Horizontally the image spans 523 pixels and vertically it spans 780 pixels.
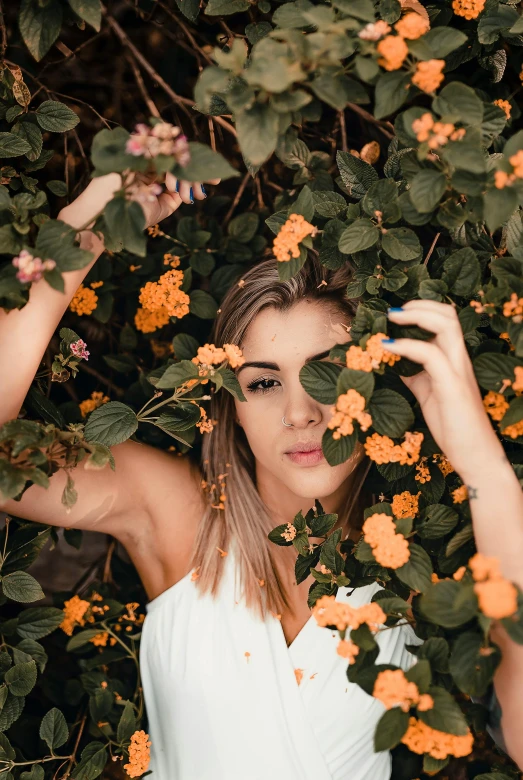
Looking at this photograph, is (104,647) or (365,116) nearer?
(365,116)

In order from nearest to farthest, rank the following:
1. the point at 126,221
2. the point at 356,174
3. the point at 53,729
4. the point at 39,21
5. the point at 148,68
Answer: the point at 126,221, the point at 39,21, the point at 356,174, the point at 53,729, the point at 148,68

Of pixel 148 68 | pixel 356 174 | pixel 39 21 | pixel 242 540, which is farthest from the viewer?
pixel 148 68

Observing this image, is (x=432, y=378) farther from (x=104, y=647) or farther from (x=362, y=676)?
(x=104, y=647)

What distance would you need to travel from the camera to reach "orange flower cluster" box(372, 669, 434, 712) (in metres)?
0.93

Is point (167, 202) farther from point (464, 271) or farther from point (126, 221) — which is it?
point (464, 271)

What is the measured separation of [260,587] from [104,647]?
0.67 metres

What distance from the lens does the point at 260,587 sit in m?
1.59

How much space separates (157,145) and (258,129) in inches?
5.9

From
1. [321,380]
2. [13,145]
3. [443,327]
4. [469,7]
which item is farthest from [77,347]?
[469,7]

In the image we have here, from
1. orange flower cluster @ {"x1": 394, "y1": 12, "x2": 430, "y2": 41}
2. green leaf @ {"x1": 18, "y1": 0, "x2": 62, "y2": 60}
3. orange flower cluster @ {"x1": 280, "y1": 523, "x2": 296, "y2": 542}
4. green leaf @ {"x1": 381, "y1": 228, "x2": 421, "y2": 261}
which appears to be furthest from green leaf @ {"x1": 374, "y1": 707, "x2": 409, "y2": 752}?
green leaf @ {"x1": 18, "y1": 0, "x2": 62, "y2": 60}

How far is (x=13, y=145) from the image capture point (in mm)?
1299

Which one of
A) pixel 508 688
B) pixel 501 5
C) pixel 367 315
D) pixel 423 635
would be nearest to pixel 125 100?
pixel 501 5

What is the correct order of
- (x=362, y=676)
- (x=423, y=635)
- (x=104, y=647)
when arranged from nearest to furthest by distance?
(x=362, y=676), (x=423, y=635), (x=104, y=647)

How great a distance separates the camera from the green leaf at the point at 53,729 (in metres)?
1.51
